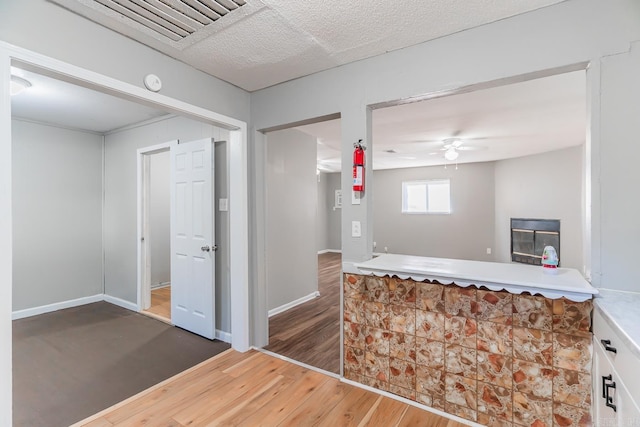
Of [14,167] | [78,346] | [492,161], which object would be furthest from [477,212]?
[14,167]

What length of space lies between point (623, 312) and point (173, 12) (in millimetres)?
2728

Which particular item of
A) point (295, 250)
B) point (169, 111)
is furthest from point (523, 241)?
point (169, 111)

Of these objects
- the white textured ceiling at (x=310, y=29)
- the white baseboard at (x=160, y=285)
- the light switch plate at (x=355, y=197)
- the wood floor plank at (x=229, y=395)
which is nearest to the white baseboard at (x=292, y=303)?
the wood floor plank at (x=229, y=395)

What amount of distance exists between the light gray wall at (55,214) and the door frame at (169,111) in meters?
2.86

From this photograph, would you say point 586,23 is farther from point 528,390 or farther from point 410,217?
point 410,217

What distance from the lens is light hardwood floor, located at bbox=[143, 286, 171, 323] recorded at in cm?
370

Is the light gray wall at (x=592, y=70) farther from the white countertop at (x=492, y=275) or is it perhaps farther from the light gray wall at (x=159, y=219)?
the light gray wall at (x=159, y=219)

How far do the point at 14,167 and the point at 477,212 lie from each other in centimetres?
854

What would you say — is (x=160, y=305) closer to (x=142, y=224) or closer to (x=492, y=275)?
(x=142, y=224)

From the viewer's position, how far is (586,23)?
5.09 feet

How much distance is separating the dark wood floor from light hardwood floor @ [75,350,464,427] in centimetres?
23

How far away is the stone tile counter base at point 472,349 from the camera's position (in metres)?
1.58

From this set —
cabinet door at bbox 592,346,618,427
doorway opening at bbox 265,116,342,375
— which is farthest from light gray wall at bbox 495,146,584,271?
cabinet door at bbox 592,346,618,427

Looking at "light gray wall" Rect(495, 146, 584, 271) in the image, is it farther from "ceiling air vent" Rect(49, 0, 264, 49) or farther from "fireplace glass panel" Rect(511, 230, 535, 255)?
"ceiling air vent" Rect(49, 0, 264, 49)
